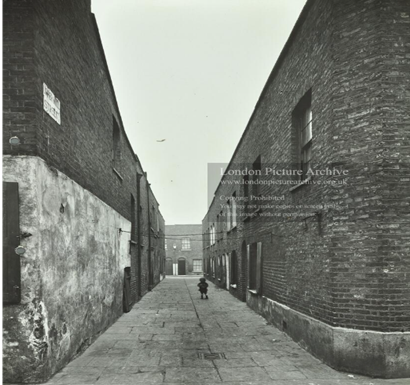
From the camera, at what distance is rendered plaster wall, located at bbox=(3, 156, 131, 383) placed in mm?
4883

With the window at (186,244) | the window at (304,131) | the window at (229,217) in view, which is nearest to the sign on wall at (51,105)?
the window at (304,131)

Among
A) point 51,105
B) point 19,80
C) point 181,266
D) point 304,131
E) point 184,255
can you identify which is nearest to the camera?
point 19,80

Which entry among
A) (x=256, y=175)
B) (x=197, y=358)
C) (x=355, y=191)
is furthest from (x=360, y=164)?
(x=256, y=175)

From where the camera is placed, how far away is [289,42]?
8.32 meters

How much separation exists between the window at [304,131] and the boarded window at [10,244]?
5.09 metres

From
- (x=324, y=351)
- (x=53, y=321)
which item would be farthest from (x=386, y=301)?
(x=53, y=321)

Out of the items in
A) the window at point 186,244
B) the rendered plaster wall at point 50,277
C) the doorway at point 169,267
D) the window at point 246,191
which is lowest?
the doorway at point 169,267

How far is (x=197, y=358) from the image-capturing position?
20.8ft

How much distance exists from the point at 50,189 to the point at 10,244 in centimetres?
97

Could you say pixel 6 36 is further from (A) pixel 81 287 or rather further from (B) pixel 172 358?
(B) pixel 172 358

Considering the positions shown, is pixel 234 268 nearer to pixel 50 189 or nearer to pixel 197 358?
pixel 197 358

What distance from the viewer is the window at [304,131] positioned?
7570mm

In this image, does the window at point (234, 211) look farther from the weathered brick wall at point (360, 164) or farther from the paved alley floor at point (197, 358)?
the weathered brick wall at point (360, 164)

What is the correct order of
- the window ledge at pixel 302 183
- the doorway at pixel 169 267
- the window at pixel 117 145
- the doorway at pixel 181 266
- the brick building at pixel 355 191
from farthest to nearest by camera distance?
the doorway at pixel 181 266, the doorway at pixel 169 267, the window at pixel 117 145, the window ledge at pixel 302 183, the brick building at pixel 355 191
